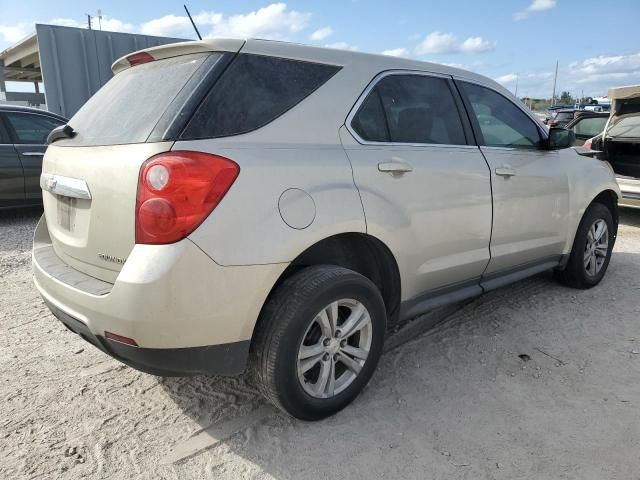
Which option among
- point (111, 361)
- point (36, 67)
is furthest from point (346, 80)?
point (36, 67)

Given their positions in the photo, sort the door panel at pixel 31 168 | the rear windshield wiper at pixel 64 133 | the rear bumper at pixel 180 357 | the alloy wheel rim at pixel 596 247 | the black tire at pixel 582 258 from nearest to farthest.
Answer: the rear bumper at pixel 180 357
the rear windshield wiper at pixel 64 133
the black tire at pixel 582 258
the alloy wheel rim at pixel 596 247
the door panel at pixel 31 168

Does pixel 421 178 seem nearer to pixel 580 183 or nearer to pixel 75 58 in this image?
pixel 580 183

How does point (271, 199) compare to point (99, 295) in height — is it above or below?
above

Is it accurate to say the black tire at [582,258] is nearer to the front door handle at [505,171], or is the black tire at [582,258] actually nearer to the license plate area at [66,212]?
the front door handle at [505,171]

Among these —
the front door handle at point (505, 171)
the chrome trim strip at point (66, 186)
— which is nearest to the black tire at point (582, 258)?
the front door handle at point (505, 171)

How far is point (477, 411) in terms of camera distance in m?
2.63

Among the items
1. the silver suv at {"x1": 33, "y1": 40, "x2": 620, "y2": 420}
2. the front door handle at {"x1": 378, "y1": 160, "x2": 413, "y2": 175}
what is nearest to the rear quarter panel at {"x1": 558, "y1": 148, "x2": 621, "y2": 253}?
the silver suv at {"x1": 33, "y1": 40, "x2": 620, "y2": 420}

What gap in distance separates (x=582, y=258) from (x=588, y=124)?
241 inches

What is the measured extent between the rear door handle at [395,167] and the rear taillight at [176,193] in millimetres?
897

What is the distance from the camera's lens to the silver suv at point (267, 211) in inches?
79.3

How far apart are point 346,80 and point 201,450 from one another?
76.0 inches

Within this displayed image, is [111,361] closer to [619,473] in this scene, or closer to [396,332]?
[396,332]

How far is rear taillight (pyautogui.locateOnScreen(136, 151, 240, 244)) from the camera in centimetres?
196

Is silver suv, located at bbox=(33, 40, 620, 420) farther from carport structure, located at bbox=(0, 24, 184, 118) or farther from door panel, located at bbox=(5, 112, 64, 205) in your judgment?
carport structure, located at bbox=(0, 24, 184, 118)
